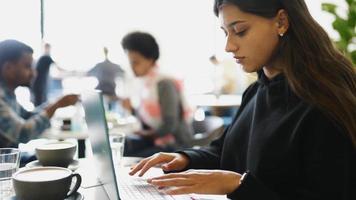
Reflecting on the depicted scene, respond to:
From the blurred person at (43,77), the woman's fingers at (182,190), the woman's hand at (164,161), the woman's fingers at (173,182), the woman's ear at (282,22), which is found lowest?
the woman's hand at (164,161)

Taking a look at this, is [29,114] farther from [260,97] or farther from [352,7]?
[352,7]

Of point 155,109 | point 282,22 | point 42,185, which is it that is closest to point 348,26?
point 155,109

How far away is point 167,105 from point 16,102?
35.4 inches

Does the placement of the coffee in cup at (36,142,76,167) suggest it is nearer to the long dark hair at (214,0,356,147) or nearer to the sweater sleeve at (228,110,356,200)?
the sweater sleeve at (228,110,356,200)

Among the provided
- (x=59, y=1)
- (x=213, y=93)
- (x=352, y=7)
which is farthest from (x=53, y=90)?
(x=352, y=7)

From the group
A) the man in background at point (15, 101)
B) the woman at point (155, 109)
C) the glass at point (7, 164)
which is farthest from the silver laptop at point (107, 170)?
the woman at point (155, 109)

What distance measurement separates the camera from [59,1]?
3.77 meters

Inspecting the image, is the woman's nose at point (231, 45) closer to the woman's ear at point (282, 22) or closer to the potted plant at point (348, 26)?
the woman's ear at point (282, 22)

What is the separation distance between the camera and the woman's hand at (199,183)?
2.76 ft

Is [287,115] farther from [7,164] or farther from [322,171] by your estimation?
[7,164]

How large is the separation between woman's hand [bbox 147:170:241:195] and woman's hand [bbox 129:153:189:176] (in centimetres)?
25

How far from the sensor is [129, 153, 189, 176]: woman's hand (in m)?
1.12

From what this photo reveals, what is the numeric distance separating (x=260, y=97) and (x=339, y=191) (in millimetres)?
426

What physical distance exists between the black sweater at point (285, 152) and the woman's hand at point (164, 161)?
0.12 feet
